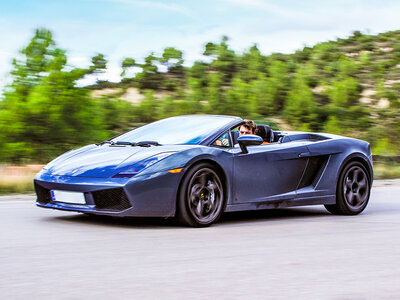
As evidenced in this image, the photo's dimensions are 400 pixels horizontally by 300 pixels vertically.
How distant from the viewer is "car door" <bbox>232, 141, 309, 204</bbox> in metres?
7.30

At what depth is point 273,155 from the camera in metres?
7.71

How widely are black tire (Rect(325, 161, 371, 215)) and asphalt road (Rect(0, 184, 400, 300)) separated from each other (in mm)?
547

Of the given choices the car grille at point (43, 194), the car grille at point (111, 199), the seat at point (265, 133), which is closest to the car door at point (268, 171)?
the seat at point (265, 133)

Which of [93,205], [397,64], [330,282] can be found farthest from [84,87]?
[397,64]

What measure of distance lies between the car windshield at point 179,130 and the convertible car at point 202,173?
0.04 ft

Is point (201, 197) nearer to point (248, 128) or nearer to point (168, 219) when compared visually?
point (168, 219)

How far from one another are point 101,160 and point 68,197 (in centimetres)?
49

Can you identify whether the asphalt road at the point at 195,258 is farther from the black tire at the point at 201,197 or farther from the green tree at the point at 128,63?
the green tree at the point at 128,63

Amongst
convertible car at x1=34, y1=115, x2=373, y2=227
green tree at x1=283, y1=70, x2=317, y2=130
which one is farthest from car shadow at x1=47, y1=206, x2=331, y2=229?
green tree at x1=283, y1=70, x2=317, y2=130

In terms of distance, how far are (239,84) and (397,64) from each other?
52.0ft

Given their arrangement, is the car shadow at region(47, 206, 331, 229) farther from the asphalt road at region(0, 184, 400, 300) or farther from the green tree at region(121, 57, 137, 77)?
the green tree at region(121, 57, 137, 77)

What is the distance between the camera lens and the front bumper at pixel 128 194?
21.1 ft

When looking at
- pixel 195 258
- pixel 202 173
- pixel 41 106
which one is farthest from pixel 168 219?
pixel 41 106

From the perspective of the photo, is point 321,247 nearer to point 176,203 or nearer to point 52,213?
point 176,203
